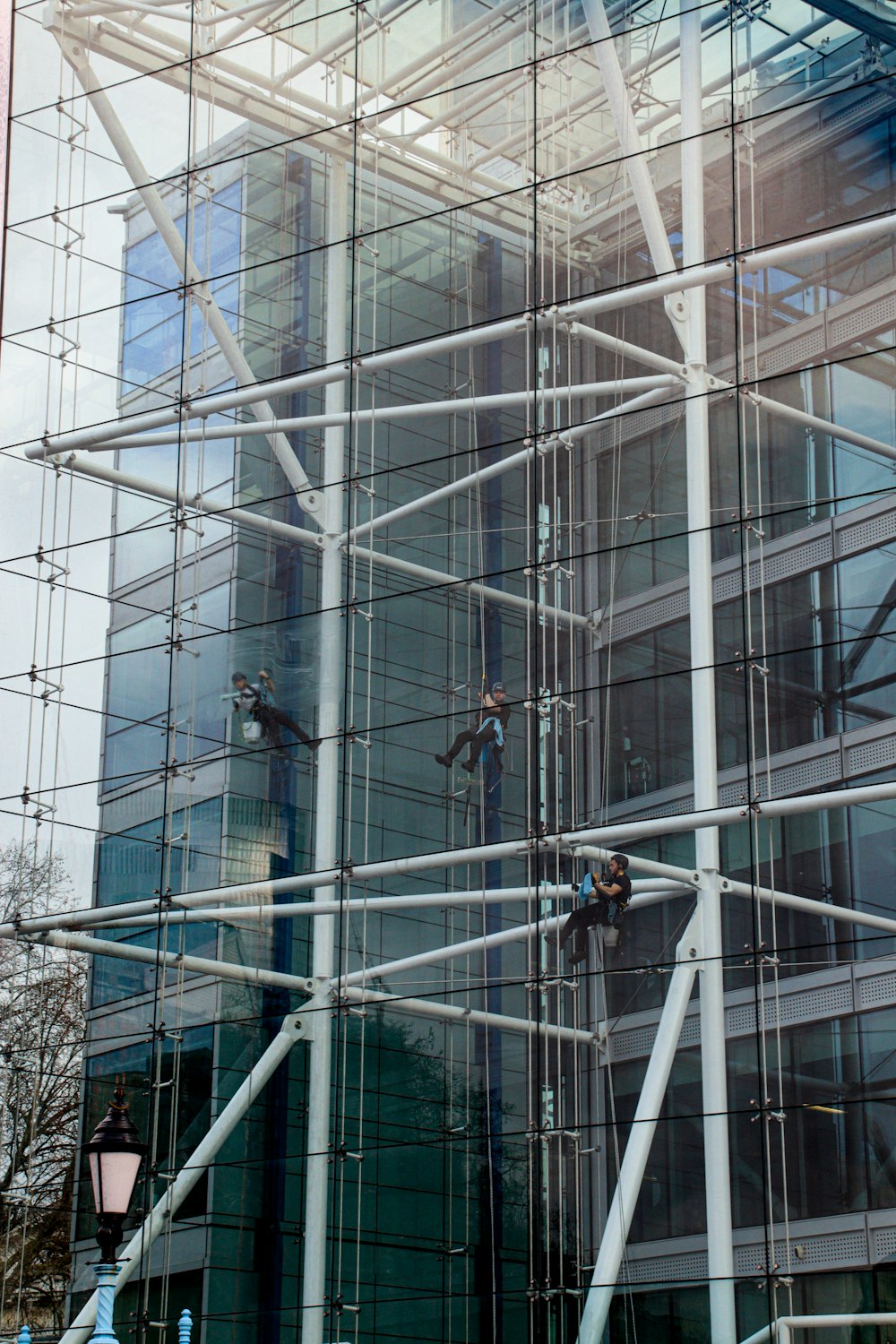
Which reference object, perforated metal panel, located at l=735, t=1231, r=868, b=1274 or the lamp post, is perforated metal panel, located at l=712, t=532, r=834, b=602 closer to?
perforated metal panel, located at l=735, t=1231, r=868, b=1274

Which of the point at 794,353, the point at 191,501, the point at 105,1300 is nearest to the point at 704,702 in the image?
the point at 794,353

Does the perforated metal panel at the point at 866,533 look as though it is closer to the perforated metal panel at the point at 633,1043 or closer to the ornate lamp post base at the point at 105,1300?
the perforated metal panel at the point at 633,1043

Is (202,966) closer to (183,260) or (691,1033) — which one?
(691,1033)

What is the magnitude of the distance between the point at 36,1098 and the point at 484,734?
20.8 feet

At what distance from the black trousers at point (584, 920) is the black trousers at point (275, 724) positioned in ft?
11.3

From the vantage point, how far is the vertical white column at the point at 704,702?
19.3m

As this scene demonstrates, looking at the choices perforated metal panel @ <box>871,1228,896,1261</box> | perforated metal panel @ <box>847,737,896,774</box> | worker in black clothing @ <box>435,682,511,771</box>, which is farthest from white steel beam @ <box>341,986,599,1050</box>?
perforated metal panel @ <box>847,737,896,774</box>

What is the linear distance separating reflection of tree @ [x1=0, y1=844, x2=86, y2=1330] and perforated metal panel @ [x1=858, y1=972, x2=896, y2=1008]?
26.6 ft

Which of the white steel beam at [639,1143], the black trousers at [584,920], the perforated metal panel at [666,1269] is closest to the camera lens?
the white steel beam at [639,1143]

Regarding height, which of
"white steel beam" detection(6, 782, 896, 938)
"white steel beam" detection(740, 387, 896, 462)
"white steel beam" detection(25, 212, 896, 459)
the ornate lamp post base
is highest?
"white steel beam" detection(25, 212, 896, 459)

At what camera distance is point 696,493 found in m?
21.4

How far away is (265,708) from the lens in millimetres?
22266

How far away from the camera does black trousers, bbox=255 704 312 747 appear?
2212cm

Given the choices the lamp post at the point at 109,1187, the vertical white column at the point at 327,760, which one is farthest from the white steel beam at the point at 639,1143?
the lamp post at the point at 109,1187
